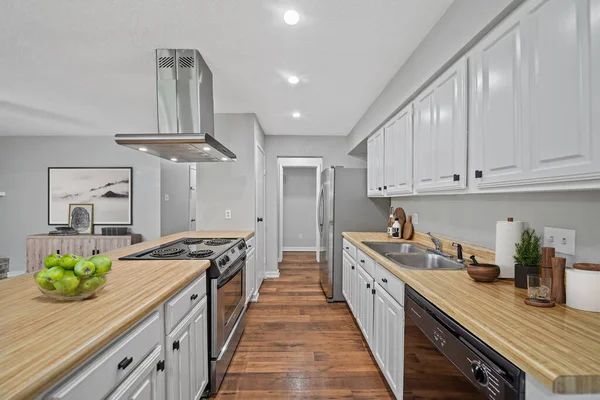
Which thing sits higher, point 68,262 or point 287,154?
point 287,154

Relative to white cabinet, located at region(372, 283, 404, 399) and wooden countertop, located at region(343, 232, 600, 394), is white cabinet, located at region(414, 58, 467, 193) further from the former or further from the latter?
white cabinet, located at region(372, 283, 404, 399)

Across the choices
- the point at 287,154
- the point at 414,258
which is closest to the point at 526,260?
the point at 414,258

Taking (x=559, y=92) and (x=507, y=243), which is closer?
(x=559, y=92)

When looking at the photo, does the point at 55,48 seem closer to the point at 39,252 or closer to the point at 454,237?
the point at 454,237

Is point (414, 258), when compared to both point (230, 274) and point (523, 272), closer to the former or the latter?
point (523, 272)

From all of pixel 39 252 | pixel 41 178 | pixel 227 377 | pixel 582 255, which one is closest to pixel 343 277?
pixel 227 377

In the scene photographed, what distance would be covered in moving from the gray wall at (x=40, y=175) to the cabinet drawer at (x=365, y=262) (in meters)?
4.09

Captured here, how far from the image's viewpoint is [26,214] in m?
5.12

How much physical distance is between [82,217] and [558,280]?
6.46 meters

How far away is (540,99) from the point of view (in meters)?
1.04

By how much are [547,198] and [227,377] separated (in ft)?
7.66

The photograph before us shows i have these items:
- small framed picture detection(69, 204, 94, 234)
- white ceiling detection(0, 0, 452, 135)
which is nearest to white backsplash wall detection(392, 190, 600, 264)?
white ceiling detection(0, 0, 452, 135)

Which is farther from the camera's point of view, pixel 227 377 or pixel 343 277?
pixel 343 277

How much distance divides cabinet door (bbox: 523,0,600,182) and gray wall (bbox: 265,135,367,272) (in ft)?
12.7
